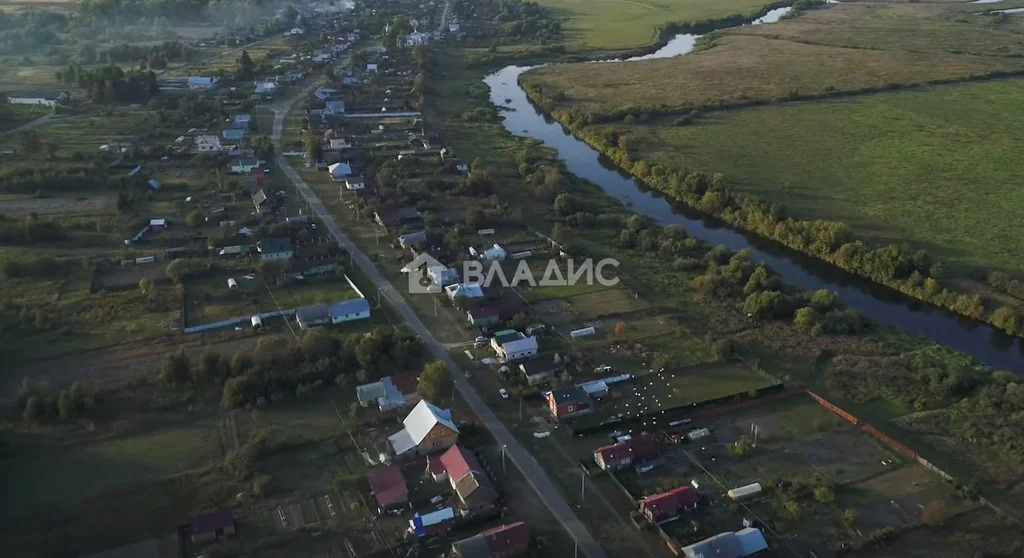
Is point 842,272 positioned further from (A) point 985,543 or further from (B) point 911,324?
(A) point 985,543

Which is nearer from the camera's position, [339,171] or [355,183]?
[355,183]

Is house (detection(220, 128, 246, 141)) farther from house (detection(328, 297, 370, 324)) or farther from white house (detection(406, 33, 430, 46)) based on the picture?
white house (detection(406, 33, 430, 46))

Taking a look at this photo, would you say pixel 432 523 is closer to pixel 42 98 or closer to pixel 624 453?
pixel 624 453

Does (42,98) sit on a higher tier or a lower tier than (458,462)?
higher

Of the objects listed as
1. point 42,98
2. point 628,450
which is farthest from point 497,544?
point 42,98

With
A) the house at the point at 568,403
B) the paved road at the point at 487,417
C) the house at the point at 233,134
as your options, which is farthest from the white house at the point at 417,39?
the house at the point at 568,403

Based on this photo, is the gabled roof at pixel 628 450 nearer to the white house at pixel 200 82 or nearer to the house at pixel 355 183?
the house at pixel 355 183
